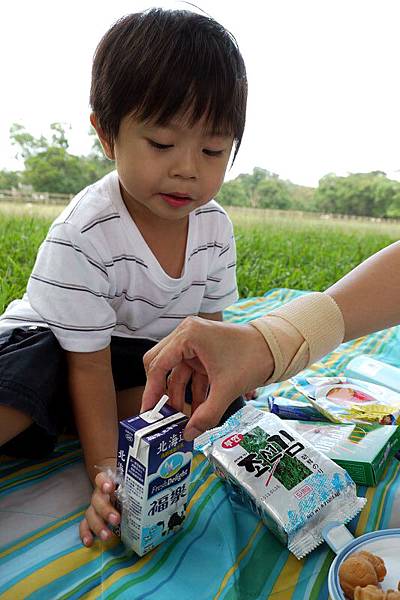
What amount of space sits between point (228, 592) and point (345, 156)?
2.12 m

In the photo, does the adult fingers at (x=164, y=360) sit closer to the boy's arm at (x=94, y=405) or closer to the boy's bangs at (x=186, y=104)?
the boy's arm at (x=94, y=405)

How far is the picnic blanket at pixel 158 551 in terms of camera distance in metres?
0.63

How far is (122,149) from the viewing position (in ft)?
2.68

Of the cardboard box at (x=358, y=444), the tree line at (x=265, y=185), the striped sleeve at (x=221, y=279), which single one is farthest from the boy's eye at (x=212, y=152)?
the tree line at (x=265, y=185)

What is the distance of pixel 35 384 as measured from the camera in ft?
2.58

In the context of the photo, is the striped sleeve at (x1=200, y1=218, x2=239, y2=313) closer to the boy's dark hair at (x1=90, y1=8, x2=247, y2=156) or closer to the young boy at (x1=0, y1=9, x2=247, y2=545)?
the young boy at (x1=0, y1=9, x2=247, y2=545)

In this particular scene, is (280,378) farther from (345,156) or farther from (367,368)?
(345,156)

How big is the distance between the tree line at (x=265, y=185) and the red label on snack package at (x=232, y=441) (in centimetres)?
155

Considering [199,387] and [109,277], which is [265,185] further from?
[199,387]

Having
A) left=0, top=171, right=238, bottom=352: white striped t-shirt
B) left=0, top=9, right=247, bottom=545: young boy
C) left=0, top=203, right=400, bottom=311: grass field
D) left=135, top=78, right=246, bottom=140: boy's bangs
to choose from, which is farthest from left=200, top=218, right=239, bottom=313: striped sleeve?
left=0, top=203, right=400, bottom=311: grass field

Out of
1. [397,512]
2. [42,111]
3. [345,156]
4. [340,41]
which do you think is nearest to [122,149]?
[397,512]

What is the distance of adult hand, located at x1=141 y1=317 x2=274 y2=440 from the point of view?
619mm

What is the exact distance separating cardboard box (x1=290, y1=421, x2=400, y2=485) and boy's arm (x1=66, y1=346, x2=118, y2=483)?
32cm

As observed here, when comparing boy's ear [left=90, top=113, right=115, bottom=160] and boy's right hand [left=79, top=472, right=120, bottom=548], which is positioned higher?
boy's ear [left=90, top=113, right=115, bottom=160]
